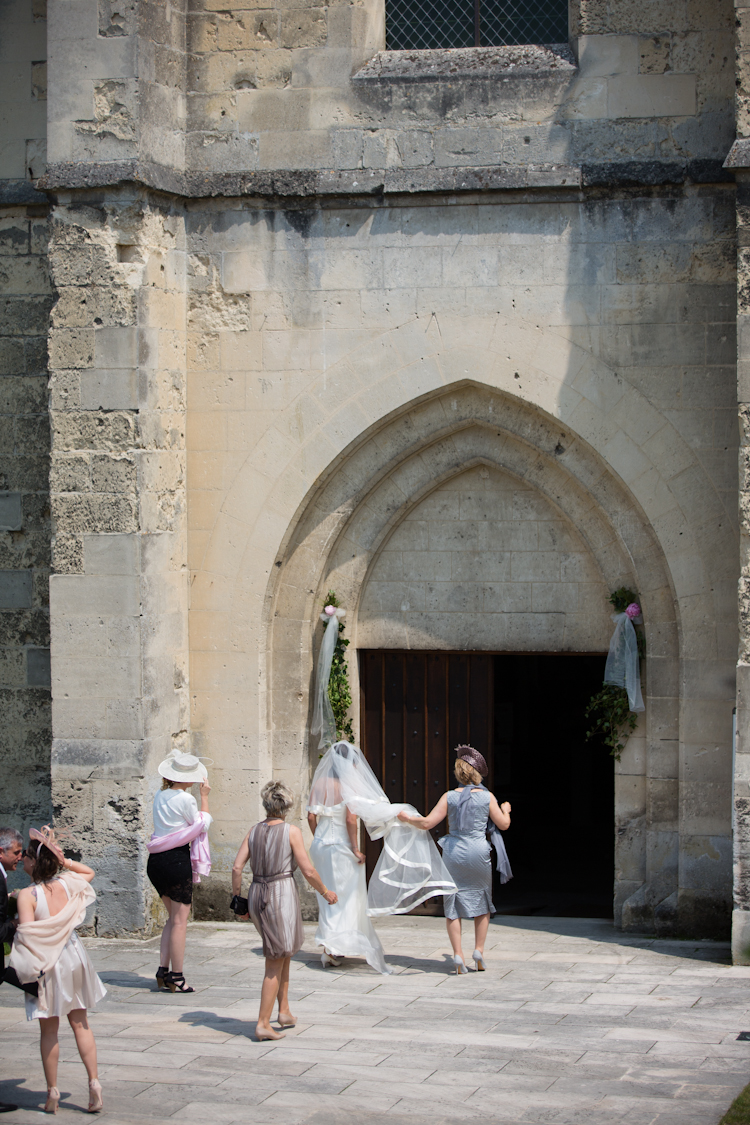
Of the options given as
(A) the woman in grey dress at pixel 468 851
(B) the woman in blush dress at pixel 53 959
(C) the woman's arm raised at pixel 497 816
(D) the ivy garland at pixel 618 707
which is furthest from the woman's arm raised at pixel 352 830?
(B) the woman in blush dress at pixel 53 959

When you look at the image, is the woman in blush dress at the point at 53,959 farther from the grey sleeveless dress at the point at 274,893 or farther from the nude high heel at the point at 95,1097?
the grey sleeveless dress at the point at 274,893

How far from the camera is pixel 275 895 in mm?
7422

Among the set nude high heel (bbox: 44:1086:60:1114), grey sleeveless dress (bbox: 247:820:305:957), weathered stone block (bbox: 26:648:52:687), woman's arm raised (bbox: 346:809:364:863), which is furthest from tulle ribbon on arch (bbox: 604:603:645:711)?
nude high heel (bbox: 44:1086:60:1114)

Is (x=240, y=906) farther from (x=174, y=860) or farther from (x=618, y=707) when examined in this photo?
(x=618, y=707)

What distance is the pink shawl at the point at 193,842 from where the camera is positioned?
27.6 ft

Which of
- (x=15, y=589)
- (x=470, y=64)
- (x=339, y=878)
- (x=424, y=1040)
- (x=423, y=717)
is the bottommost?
(x=424, y=1040)

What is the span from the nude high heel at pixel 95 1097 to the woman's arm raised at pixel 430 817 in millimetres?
2856

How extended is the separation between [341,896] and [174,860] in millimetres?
1157

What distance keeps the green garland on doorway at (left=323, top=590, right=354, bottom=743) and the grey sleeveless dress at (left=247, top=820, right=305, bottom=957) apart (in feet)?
9.09

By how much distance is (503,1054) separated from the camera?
7.24m

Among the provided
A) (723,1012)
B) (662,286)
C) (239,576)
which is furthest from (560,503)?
(723,1012)

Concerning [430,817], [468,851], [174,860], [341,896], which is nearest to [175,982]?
[174,860]

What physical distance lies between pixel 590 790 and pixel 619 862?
197 inches

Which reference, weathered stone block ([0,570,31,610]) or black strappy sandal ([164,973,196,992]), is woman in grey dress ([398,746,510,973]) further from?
weathered stone block ([0,570,31,610])
